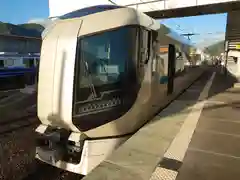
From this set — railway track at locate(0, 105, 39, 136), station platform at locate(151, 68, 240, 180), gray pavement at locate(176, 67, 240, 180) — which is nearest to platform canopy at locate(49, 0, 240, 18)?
gray pavement at locate(176, 67, 240, 180)

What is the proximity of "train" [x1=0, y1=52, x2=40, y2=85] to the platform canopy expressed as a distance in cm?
453

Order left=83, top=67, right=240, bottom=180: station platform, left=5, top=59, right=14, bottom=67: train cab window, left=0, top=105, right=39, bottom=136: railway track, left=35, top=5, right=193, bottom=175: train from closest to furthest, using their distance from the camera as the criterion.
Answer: left=83, top=67, right=240, bottom=180: station platform, left=35, top=5, right=193, bottom=175: train, left=0, top=105, right=39, bottom=136: railway track, left=5, top=59, right=14, bottom=67: train cab window

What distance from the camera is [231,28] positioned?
64.7 ft

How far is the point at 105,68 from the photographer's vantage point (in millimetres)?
4492

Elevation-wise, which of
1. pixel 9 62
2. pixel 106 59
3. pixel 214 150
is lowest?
pixel 214 150

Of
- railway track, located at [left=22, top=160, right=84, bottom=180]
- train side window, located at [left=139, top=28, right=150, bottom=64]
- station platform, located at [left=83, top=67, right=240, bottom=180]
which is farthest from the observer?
train side window, located at [left=139, top=28, right=150, bottom=64]

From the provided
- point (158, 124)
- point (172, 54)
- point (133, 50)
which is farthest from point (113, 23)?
point (172, 54)

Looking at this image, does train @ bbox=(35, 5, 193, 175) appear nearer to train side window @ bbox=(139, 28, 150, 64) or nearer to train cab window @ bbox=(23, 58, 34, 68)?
train side window @ bbox=(139, 28, 150, 64)

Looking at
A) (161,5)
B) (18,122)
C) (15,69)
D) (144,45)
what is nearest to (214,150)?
(144,45)

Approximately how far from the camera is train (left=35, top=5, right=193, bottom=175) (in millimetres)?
4184

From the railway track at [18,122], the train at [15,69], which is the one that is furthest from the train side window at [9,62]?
the railway track at [18,122]

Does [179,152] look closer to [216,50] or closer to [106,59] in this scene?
[106,59]

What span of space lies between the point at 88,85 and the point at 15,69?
15.3m

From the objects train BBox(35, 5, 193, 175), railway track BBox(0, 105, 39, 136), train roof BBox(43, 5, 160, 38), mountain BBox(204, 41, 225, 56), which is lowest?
railway track BBox(0, 105, 39, 136)
